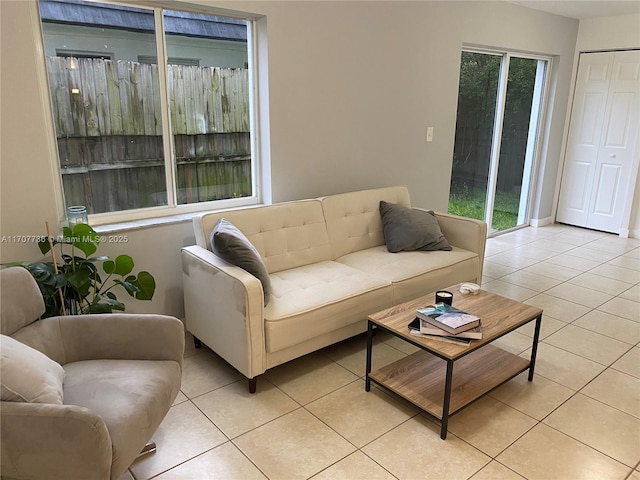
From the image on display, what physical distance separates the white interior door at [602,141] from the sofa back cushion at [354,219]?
3.34 m

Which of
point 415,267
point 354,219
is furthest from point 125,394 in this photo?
point 354,219

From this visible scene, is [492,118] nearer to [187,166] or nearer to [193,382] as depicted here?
[187,166]

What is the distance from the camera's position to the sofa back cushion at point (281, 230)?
280 cm

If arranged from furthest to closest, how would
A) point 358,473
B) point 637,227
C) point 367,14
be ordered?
point 637,227
point 367,14
point 358,473

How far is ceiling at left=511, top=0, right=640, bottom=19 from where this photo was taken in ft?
14.8

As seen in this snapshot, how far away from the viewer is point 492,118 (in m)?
5.10

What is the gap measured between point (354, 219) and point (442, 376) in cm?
136

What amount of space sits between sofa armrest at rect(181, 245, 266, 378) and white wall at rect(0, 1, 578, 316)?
14.5 inches

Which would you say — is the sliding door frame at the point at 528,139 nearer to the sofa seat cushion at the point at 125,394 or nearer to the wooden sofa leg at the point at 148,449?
the sofa seat cushion at the point at 125,394

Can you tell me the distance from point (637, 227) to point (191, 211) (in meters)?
5.09

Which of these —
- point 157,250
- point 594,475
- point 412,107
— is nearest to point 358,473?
point 594,475

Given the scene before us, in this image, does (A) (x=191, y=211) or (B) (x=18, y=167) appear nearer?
(B) (x=18, y=167)

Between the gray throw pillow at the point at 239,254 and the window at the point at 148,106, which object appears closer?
the gray throw pillow at the point at 239,254

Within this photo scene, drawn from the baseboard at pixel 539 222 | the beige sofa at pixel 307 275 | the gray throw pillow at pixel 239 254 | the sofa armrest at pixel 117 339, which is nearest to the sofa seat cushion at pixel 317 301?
the beige sofa at pixel 307 275
